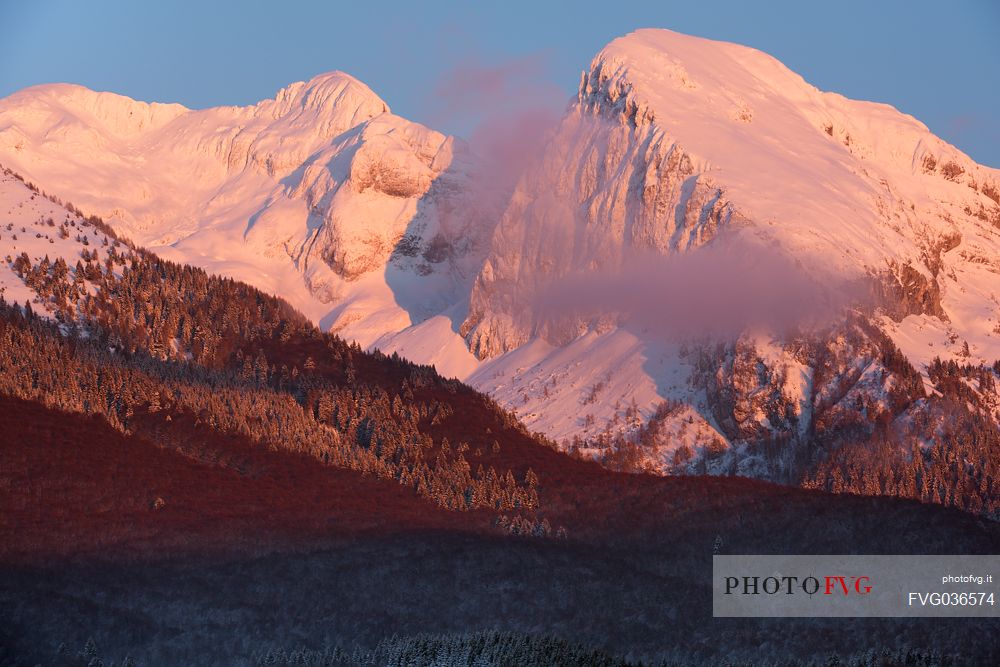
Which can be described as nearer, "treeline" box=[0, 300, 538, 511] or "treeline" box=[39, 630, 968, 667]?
"treeline" box=[39, 630, 968, 667]

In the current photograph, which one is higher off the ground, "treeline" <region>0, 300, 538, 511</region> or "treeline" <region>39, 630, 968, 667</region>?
"treeline" <region>0, 300, 538, 511</region>

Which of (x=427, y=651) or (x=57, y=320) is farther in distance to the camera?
(x=57, y=320)

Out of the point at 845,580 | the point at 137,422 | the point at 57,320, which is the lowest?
the point at 845,580

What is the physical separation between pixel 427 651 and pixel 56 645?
28.0 metres

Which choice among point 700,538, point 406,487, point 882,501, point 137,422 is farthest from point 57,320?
point 882,501

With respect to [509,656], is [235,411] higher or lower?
higher

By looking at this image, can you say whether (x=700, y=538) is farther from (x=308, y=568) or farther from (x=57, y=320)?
(x=57, y=320)

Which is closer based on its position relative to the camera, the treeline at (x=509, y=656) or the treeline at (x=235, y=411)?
the treeline at (x=509, y=656)

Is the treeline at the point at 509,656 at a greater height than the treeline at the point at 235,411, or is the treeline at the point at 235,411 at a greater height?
the treeline at the point at 235,411

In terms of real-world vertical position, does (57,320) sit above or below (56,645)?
above

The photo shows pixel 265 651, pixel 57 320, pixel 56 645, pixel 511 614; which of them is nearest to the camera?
pixel 56 645

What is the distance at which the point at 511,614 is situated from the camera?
124 m

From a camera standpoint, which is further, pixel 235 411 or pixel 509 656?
pixel 235 411

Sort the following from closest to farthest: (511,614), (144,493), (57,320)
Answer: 1. (511,614)
2. (144,493)
3. (57,320)
